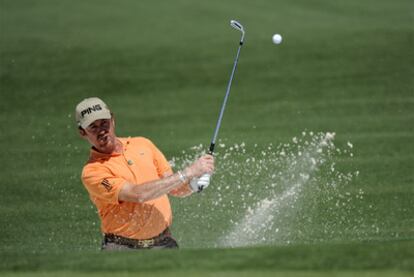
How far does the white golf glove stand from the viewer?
6871 millimetres

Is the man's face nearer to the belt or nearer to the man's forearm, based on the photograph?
the man's forearm

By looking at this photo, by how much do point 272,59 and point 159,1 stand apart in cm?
433

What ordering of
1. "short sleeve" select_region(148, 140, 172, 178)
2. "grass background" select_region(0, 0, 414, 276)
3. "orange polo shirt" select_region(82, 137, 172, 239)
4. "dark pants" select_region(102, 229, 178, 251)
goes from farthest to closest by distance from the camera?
"short sleeve" select_region(148, 140, 172, 178), "dark pants" select_region(102, 229, 178, 251), "orange polo shirt" select_region(82, 137, 172, 239), "grass background" select_region(0, 0, 414, 276)

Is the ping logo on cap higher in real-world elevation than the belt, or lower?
higher

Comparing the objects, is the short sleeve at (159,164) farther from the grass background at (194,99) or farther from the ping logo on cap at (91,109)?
the grass background at (194,99)

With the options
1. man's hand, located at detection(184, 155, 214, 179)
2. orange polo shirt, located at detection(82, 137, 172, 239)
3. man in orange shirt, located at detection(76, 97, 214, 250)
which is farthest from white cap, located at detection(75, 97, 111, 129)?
man's hand, located at detection(184, 155, 214, 179)

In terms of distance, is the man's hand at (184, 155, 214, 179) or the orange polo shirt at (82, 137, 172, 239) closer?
the man's hand at (184, 155, 214, 179)

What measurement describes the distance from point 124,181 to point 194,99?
6.01m

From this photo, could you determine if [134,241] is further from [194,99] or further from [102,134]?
[194,99]

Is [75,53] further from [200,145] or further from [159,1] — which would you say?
[200,145]

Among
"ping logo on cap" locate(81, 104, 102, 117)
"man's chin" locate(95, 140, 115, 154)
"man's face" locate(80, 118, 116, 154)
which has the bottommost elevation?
"man's chin" locate(95, 140, 115, 154)

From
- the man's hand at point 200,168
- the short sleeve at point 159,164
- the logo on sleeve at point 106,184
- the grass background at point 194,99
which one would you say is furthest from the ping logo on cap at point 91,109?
the grass background at point 194,99

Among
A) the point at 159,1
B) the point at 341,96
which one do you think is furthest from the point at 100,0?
the point at 341,96

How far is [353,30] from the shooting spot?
15.1 meters
